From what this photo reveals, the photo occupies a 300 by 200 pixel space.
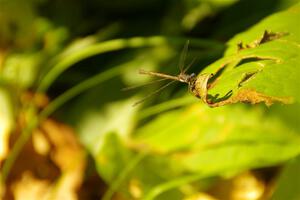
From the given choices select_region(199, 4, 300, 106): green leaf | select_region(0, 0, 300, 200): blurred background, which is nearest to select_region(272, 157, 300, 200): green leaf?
select_region(0, 0, 300, 200): blurred background

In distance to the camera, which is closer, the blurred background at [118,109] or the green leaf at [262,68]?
the green leaf at [262,68]

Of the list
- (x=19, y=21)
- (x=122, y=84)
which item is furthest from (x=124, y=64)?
(x=19, y=21)

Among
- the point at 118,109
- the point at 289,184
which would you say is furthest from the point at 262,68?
the point at 118,109

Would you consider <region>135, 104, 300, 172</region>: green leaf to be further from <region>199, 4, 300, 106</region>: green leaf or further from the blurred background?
<region>199, 4, 300, 106</region>: green leaf

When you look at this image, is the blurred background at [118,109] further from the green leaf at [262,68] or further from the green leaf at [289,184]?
the green leaf at [262,68]

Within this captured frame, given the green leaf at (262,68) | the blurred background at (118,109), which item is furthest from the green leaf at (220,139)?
the green leaf at (262,68)
